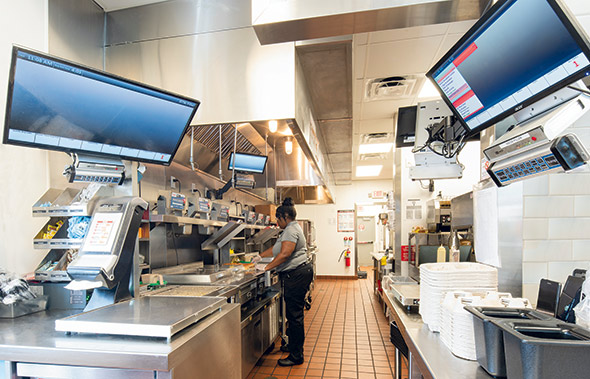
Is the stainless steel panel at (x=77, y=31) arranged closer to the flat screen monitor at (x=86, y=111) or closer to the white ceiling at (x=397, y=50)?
the white ceiling at (x=397, y=50)

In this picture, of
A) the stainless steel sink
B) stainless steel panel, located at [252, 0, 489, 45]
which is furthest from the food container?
the stainless steel sink

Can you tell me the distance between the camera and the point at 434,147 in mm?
2389

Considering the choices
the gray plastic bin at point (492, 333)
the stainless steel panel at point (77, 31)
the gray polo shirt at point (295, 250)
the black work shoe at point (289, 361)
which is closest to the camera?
the gray plastic bin at point (492, 333)

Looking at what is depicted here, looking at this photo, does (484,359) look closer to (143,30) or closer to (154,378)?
(154,378)

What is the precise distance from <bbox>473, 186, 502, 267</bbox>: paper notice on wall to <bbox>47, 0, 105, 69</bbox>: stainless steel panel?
3.19 m

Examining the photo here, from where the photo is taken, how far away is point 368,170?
9766 millimetres

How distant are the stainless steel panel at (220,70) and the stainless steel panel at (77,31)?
14 cm

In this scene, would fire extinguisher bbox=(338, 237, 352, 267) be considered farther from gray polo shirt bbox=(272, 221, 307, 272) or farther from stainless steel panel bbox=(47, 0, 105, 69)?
stainless steel panel bbox=(47, 0, 105, 69)

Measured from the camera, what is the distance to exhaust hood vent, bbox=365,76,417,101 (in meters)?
3.94

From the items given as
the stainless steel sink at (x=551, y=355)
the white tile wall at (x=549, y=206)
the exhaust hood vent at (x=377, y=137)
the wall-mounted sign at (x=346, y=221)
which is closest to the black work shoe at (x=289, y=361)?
the white tile wall at (x=549, y=206)

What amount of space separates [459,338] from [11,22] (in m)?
3.07

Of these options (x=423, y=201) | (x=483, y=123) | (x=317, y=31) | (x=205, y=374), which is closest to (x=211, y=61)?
(x=317, y=31)

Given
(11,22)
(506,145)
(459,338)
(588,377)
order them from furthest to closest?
(11,22) < (506,145) < (459,338) < (588,377)

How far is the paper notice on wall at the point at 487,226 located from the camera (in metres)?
2.08
